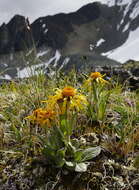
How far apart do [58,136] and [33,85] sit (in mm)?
1427

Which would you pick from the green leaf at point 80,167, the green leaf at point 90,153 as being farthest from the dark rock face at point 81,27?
the green leaf at point 80,167

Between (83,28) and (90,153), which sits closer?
(90,153)

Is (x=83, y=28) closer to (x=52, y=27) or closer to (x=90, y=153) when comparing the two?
(x=52, y=27)

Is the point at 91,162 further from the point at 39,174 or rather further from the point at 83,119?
the point at 83,119

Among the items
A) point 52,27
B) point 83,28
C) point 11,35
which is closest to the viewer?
point 52,27

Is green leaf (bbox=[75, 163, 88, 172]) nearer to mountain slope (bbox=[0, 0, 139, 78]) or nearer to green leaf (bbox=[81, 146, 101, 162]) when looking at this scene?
green leaf (bbox=[81, 146, 101, 162])

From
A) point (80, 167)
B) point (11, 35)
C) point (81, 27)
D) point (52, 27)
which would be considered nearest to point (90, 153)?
point (80, 167)

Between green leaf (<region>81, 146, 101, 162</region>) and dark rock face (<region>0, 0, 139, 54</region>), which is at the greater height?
dark rock face (<region>0, 0, 139, 54</region>)

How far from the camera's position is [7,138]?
199 centimetres

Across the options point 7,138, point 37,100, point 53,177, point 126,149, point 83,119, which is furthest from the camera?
point 37,100

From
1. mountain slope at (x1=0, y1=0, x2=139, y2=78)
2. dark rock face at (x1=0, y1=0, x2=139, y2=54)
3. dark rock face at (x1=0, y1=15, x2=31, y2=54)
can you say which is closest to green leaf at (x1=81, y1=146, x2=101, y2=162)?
mountain slope at (x1=0, y1=0, x2=139, y2=78)

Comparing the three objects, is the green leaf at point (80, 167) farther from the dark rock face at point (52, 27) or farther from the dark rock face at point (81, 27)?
the dark rock face at point (52, 27)

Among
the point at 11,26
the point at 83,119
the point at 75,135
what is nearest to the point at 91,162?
the point at 75,135

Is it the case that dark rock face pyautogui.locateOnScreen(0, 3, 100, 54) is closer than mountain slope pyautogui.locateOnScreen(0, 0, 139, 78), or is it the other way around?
mountain slope pyautogui.locateOnScreen(0, 0, 139, 78)
